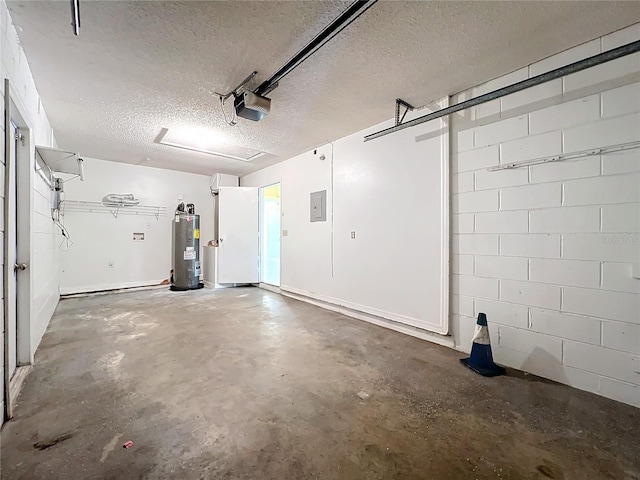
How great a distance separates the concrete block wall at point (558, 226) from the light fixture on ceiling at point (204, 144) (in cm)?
319

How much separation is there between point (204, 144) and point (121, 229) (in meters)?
2.75

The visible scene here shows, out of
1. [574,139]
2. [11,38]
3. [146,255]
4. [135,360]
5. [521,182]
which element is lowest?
[135,360]

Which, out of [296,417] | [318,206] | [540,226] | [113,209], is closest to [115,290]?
[113,209]

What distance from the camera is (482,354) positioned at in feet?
7.68

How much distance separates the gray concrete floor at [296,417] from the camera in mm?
1347

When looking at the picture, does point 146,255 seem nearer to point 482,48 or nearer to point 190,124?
point 190,124

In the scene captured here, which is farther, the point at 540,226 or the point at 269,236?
the point at 269,236

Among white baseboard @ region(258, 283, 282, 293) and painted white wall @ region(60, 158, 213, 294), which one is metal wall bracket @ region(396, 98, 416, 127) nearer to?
white baseboard @ region(258, 283, 282, 293)

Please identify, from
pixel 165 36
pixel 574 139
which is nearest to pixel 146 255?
pixel 165 36

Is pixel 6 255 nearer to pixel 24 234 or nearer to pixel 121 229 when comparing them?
pixel 24 234

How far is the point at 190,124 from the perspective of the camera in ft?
11.7

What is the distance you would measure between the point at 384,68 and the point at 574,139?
154cm

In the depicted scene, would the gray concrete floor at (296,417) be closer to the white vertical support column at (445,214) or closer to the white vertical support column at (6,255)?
the white vertical support column at (6,255)

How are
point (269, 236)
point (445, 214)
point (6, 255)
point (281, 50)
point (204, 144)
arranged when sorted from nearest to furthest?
point (6, 255) < point (281, 50) < point (445, 214) < point (204, 144) < point (269, 236)
